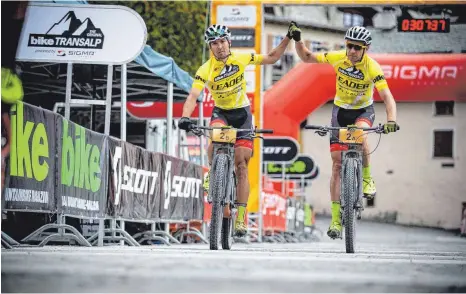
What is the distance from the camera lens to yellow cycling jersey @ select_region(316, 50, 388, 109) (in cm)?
1031

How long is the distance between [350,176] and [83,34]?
372 centimetres

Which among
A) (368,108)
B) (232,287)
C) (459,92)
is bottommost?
(232,287)

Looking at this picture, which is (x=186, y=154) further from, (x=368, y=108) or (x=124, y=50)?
(x=368, y=108)

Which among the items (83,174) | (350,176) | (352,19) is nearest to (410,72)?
(83,174)

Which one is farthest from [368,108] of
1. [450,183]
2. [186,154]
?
[450,183]

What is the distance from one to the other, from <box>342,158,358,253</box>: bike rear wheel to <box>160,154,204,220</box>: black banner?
498cm

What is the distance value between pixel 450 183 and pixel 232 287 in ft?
194

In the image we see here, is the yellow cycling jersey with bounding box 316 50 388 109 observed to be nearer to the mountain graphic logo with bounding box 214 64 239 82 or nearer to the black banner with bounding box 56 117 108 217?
the mountain graphic logo with bounding box 214 64 239 82

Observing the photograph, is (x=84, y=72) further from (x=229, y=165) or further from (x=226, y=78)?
(x=229, y=165)

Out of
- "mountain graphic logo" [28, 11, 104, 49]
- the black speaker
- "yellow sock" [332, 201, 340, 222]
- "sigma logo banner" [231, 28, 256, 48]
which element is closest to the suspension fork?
"yellow sock" [332, 201, 340, 222]

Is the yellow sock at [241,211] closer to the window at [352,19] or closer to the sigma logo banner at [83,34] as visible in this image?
the sigma logo banner at [83,34]

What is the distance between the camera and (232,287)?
5.52 meters

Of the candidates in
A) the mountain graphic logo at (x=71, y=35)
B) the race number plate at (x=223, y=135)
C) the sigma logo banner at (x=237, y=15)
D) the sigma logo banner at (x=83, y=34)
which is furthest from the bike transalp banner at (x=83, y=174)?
the sigma logo banner at (x=237, y=15)

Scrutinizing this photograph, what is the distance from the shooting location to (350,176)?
993 cm
